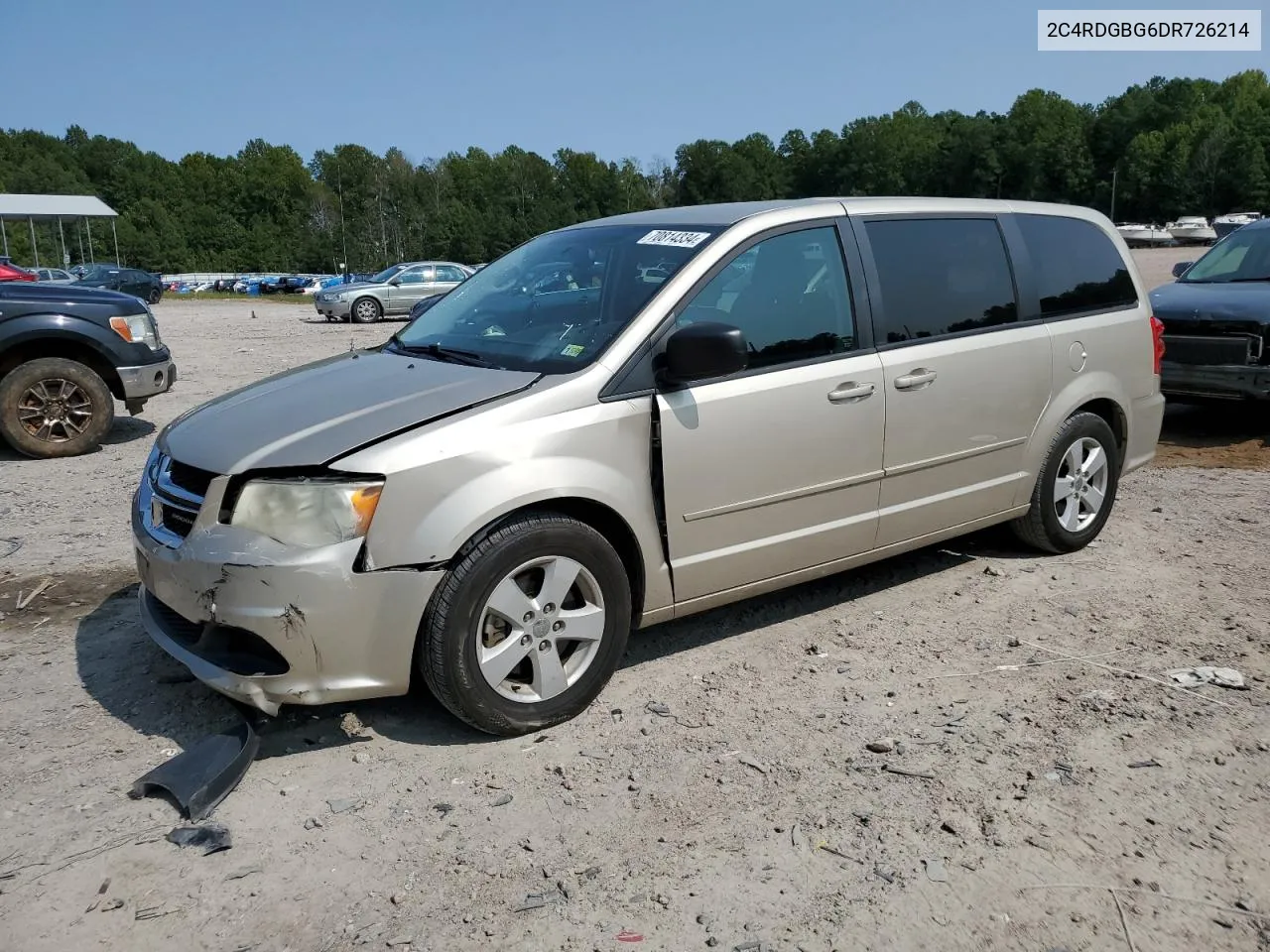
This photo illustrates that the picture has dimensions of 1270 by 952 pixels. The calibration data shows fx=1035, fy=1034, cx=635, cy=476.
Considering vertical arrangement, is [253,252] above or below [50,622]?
above

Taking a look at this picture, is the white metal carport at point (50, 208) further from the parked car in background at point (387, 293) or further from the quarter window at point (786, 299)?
the quarter window at point (786, 299)

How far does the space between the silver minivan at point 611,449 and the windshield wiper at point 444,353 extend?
0.04m

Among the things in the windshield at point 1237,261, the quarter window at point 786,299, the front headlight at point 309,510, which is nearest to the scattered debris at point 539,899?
the front headlight at point 309,510

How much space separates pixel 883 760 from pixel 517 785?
1.22m

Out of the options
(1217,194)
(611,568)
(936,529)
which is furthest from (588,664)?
(1217,194)

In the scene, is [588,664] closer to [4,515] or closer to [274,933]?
[274,933]

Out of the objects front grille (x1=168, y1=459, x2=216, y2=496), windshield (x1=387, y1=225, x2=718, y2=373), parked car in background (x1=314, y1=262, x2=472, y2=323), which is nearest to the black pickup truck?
windshield (x1=387, y1=225, x2=718, y2=373)

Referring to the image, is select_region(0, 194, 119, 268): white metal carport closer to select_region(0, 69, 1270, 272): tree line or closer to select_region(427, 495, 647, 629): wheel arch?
select_region(0, 69, 1270, 272): tree line

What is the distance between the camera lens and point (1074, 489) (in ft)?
18.1

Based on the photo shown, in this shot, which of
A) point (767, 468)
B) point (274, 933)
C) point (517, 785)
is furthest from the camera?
point (767, 468)

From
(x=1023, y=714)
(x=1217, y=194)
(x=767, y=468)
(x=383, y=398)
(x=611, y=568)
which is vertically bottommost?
(x=1023, y=714)

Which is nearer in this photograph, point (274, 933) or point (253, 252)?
point (274, 933)

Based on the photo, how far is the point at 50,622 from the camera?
476 cm

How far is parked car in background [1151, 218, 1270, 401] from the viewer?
315 inches
